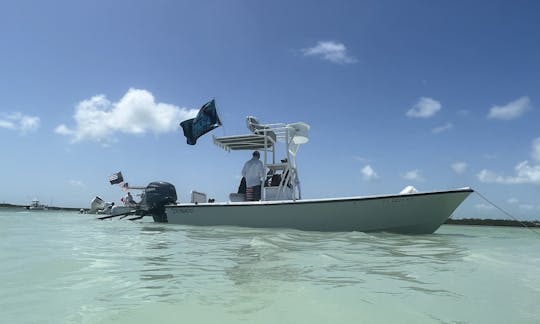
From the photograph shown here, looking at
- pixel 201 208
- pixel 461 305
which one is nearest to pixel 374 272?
pixel 461 305

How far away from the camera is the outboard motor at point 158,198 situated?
A: 54.0 feet

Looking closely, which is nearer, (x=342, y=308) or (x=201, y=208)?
(x=342, y=308)

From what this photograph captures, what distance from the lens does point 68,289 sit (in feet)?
12.0

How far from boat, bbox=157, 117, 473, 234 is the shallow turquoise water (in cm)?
430

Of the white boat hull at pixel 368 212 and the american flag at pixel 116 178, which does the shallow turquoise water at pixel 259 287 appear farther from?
the american flag at pixel 116 178

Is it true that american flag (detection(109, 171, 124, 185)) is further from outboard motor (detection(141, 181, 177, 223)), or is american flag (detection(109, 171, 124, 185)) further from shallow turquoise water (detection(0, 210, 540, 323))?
shallow turquoise water (detection(0, 210, 540, 323))

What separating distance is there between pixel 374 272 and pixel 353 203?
6.23m

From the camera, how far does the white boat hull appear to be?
10852 millimetres

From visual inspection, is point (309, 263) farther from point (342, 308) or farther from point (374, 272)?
point (342, 308)

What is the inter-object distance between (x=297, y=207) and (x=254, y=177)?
2.97m

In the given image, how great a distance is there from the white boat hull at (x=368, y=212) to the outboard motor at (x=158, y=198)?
568cm

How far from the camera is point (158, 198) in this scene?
16.6 meters

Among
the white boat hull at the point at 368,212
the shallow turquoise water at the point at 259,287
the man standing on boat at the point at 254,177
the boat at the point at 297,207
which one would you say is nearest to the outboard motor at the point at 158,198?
the boat at the point at 297,207

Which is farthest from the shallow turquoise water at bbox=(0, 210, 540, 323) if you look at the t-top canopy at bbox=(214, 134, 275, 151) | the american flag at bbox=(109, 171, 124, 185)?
the american flag at bbox=(109, 171, 124, 185)
